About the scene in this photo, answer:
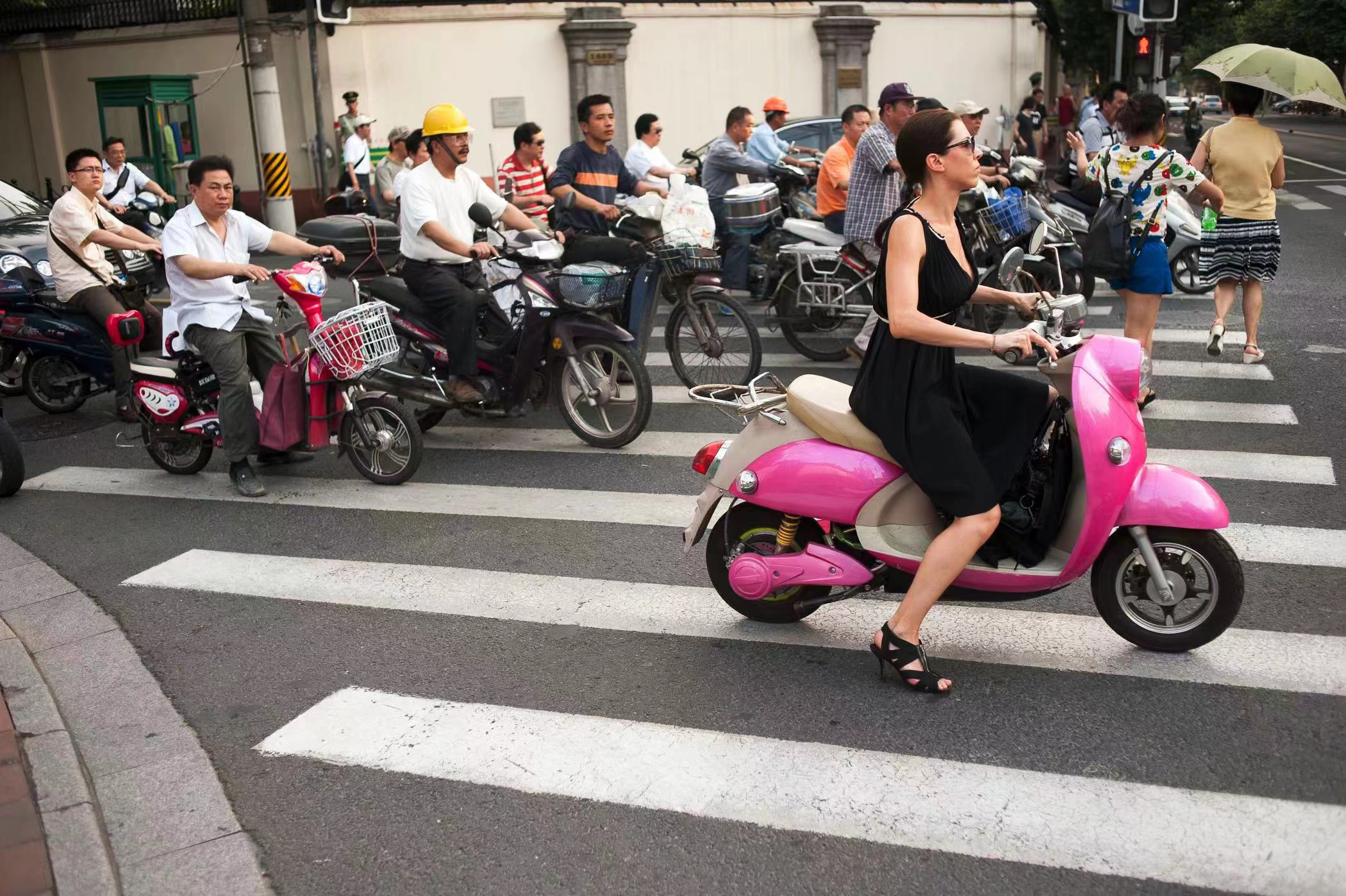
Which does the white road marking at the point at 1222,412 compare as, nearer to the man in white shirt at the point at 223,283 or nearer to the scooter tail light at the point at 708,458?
the scooter tail light at the point at 708,458

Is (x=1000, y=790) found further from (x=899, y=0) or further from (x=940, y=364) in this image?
(x=899, y=0)

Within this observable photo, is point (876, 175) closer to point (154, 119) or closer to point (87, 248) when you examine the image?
point (87, 248)

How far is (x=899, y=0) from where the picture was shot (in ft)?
91.9

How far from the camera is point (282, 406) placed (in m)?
7.29

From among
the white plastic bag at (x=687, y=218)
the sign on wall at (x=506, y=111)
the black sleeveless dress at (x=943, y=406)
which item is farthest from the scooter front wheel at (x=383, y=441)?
the sign on wall at (x=506, y=111)

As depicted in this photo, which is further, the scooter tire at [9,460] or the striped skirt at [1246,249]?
the striped skirt at [1246,249]

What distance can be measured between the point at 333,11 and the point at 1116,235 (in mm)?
11441

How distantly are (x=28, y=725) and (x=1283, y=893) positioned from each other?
12.9 feet

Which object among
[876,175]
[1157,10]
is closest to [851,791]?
[876,175]

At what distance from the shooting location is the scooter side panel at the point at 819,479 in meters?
4.48

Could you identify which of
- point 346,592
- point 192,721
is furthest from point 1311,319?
point 192,721

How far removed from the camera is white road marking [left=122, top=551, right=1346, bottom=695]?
453cm

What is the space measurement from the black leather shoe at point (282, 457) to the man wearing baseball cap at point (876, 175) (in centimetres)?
358

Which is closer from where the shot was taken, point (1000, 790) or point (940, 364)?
point (1000, 790)
